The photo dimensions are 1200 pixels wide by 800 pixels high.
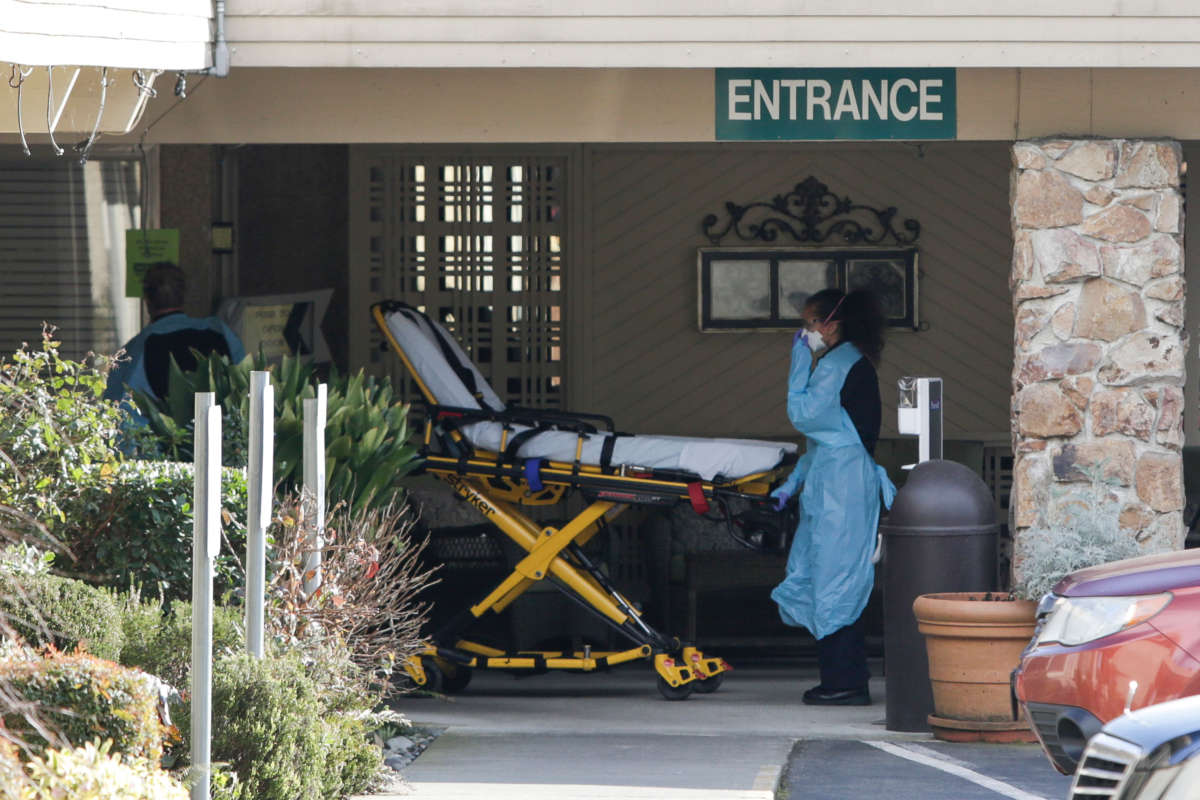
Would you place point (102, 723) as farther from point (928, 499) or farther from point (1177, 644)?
point (928, 499)

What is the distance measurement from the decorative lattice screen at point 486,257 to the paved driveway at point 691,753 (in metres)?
3.03

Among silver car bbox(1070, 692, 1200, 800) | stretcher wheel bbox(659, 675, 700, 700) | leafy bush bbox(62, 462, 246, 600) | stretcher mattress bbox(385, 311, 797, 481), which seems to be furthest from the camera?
stretcher wheel bbox(659, 675, 700, 700)

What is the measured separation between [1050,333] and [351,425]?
3084mm

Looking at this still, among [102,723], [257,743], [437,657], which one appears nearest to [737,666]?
[437,657]

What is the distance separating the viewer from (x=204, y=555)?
16.9ft

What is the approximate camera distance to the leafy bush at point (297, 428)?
307 inches

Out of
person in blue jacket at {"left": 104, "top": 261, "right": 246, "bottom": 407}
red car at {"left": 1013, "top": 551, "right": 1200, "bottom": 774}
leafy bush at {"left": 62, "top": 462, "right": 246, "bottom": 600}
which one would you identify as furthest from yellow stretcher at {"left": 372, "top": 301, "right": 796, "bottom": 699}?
red car at {"left": 1013, "top": 551, "right": 1200, "bottom": 774}

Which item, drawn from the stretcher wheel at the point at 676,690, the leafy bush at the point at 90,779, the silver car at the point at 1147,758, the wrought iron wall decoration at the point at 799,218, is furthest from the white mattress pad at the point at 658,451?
the leafy bush at the point at 90,779

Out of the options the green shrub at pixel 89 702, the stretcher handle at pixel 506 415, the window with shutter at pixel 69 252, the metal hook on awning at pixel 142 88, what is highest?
the metal hook on awning at pixel 142 88

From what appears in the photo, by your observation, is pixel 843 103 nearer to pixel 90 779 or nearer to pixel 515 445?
pixel 515 445

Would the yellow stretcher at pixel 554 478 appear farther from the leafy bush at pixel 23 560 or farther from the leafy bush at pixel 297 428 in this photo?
the leafy bush at pixel 23 560

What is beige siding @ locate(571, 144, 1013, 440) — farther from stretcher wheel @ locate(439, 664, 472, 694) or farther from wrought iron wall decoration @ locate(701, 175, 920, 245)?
stretcher wheel @ locate(439, 664, 472, 694)

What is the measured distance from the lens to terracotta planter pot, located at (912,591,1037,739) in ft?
25.0

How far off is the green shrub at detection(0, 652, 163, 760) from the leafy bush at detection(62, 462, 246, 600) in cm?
190
